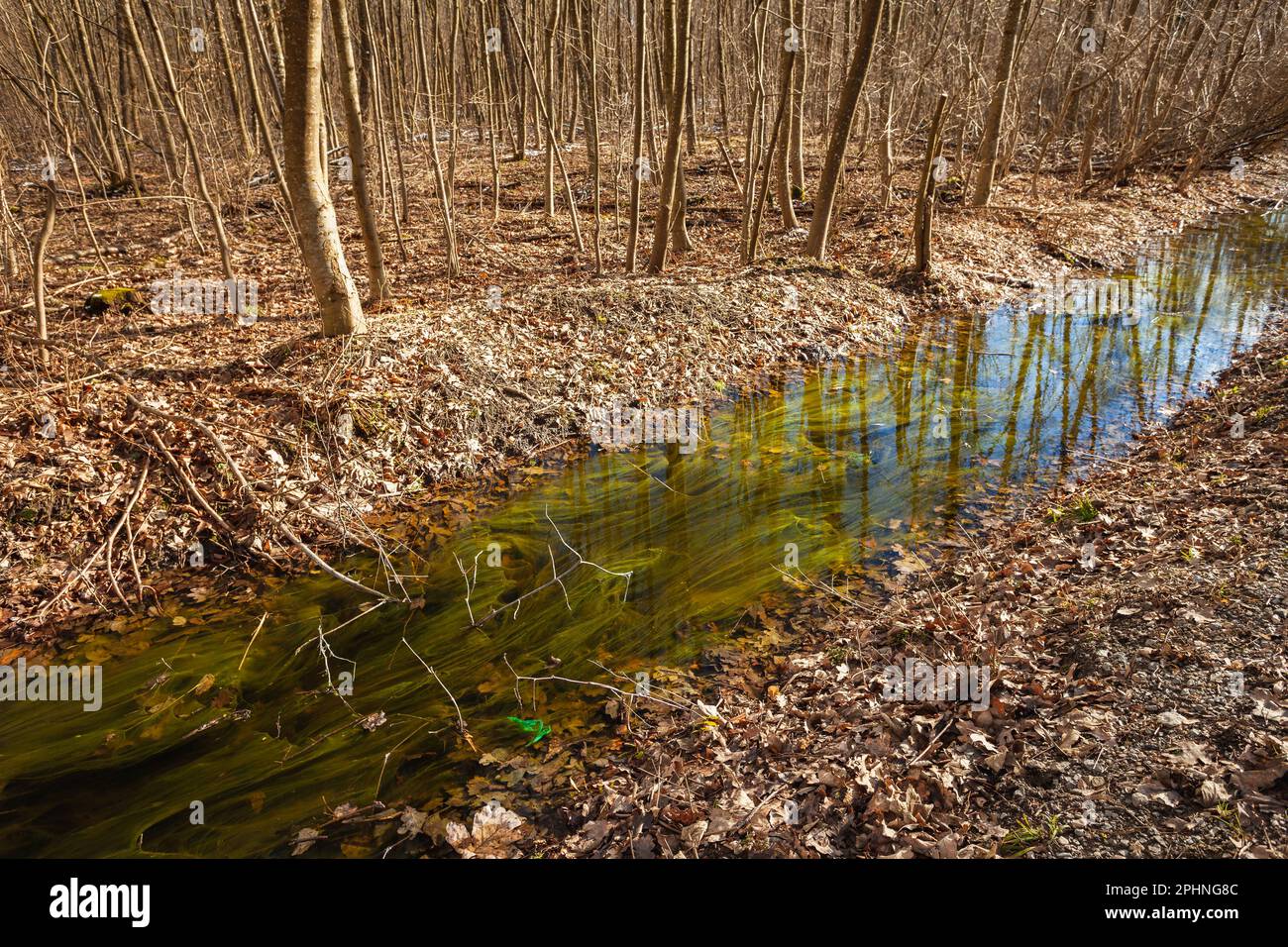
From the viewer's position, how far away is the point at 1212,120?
19.8 metres

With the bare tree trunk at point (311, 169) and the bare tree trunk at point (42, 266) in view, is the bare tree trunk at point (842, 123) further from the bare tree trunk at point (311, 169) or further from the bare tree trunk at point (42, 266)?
the bare tree trunk at point (42, 266)

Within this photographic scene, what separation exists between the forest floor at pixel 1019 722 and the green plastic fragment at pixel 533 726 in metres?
0.52

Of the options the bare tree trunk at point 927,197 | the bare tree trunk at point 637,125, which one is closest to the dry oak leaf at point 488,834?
the bare tree trunk at point 637,125

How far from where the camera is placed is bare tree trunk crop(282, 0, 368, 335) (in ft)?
21.4

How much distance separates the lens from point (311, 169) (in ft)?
22.9

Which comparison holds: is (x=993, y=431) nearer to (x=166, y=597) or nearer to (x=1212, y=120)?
(x=166, y=597)

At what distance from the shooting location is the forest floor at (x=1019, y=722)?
2.95 metres

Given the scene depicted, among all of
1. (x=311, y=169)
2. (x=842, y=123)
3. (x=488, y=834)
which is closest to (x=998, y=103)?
(x=842, y=123)

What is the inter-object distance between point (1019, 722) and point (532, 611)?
3608mm

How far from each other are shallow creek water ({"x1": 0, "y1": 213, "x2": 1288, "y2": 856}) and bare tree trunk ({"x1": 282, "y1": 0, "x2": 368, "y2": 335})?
317cm

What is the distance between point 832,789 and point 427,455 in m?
5.58

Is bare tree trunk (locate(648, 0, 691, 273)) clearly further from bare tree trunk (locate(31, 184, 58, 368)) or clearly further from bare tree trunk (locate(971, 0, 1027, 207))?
bare tree trunk (locate(971, 0, 1027, 207))
